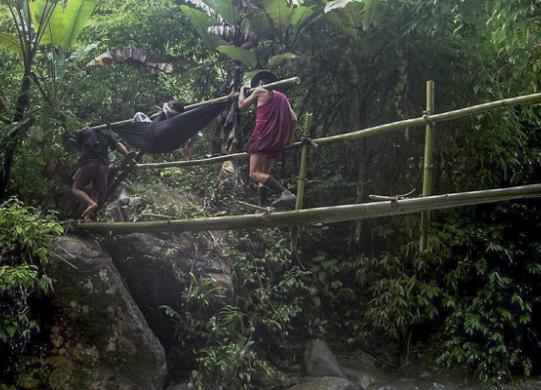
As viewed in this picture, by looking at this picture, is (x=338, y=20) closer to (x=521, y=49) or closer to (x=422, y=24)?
(x=422, y=24)

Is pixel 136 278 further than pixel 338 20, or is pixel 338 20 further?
pixel 338 20

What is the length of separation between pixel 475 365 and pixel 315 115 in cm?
319

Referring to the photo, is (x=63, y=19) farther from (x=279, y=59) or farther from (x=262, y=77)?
(x=279, y=59)

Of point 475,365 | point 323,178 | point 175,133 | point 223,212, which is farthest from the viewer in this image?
point 323,178

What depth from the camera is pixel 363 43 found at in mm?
6320

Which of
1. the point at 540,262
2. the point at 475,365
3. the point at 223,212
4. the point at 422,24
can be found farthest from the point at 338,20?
the point at 475,365

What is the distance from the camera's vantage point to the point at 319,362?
5395 mm

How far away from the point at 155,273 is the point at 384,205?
7.75 feet

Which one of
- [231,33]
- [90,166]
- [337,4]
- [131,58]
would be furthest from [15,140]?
[337,4]

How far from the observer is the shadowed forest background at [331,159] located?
A: 5.04m

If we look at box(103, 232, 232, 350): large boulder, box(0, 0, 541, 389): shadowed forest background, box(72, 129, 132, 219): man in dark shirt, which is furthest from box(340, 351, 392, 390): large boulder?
box(72, 129, 132, 219): man in dark shirt

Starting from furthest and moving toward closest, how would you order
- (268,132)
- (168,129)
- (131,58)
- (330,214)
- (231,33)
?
(131,58)
(231,33)
(168,129)
(268,132)
(330,214)

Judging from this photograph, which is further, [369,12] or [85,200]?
[369,12]

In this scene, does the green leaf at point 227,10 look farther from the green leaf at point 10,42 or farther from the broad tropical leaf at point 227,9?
the green leaf at point 10,42
